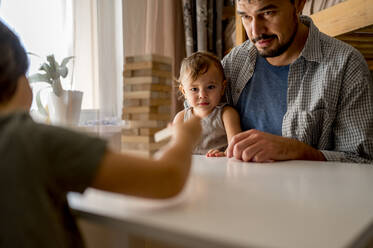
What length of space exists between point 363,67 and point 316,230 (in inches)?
43.3

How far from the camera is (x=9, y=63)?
522 millimetres

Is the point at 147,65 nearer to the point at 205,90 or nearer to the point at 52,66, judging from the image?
the point at 205,90

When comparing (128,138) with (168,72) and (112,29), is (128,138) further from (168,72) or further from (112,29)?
(112,29)

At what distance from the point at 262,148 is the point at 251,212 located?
1.79 ft

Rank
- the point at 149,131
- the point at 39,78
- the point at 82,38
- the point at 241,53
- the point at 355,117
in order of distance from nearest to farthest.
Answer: the point at 149,131, the point at 355,117, the point at 241,53, the point at 39,78, the point at 82,38

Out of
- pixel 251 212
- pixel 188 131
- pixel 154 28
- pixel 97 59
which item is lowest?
pixel 251 212

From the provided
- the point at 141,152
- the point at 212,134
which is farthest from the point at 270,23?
the point at 141,152

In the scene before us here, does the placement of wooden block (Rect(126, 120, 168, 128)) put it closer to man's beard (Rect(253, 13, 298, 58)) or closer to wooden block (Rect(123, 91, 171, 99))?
wooden block (Rect(123, 91, 171, 99))

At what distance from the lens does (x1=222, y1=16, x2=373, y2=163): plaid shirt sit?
127 cm

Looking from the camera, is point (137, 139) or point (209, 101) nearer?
point (137, 139)

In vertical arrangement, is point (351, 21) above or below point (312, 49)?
above

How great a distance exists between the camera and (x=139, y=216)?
0.48m

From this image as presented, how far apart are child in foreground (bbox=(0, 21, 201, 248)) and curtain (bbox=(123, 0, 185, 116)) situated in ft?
6.41

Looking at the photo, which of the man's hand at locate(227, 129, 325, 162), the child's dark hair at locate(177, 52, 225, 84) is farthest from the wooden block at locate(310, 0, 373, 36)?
the man's hand at locate(227, 129, 325, 162)
